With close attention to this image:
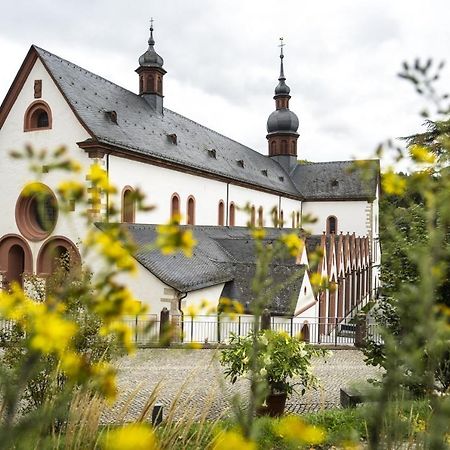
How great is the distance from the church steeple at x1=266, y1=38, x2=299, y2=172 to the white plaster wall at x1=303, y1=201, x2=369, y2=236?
16.3 ft

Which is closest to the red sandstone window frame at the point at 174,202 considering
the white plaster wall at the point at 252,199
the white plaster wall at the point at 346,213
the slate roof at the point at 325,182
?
the white plaster wall at the point at 252,199

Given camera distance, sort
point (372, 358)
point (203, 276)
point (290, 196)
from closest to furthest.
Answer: point (372, 358) → point (203, 276) → point (290, 196)

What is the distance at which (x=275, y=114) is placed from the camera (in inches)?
1918

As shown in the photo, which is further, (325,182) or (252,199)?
(325,182)

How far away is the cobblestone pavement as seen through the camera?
31.3ft

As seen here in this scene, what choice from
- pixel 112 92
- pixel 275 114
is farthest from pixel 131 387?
pixel 275 114

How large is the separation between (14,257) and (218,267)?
338 inches

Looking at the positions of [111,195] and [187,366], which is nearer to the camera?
[111,195]

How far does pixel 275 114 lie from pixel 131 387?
40.9 meters

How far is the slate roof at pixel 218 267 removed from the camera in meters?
16.9

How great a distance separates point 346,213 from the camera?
144 ft

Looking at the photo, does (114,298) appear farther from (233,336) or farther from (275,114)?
(275,114)

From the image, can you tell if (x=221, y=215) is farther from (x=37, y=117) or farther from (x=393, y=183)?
(x=393, y=183)

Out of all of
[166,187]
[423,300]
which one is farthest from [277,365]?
[166,187]
